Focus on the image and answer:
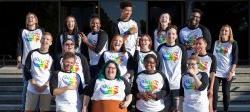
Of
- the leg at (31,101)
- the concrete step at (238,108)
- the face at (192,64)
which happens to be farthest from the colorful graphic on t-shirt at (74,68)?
the concrete step at (238,108)

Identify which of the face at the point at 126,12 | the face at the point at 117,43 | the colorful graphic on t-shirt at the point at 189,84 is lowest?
the colorful graphic on t-shirt at the point at 189,84

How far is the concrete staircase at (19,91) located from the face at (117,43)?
2.54 metres

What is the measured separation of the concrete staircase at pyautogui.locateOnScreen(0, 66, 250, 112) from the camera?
10402mm

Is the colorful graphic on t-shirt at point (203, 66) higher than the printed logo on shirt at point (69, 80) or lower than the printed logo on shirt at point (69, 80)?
higher

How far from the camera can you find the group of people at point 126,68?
7219 millimetres

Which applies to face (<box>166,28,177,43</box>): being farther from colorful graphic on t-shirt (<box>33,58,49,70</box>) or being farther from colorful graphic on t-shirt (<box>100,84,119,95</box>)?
colorful graphic on t-shirt (<box>33,58,49,70</box>)

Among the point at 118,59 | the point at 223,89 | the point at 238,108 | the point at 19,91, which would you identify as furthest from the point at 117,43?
the point at 19,91

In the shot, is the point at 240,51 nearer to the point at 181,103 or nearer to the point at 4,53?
the point at 4,53

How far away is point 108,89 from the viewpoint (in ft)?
23.4

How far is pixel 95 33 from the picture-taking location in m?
8.41

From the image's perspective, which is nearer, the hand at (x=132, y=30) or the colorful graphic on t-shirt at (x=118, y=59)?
the colorful graphic on t-shirt at (x=118, y=59)

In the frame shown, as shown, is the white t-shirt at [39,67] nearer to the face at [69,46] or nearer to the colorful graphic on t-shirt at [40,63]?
the colorful graphic on t-shirt at [40,63]

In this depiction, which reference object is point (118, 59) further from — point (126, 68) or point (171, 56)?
point (171, 56)

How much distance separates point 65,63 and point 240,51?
27.3ft
